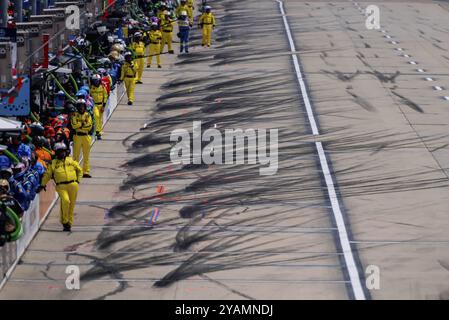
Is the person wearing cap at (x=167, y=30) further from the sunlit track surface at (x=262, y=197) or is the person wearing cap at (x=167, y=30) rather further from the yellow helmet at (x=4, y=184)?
the yellow helmet at (x=4, y=184)

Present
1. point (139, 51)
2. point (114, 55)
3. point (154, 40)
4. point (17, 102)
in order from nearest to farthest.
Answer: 1. point (17, 102)
2. point (114, 55)
3. point (139, 51)
4. point (154, 40)

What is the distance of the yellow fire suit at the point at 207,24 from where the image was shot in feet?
175

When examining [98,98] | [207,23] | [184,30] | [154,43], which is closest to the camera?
[98,98]

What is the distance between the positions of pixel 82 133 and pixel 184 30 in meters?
22.6

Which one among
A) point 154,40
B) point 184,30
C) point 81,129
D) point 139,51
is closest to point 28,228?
point 81,129

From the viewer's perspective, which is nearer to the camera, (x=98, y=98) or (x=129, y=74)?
(x=98, y=98)

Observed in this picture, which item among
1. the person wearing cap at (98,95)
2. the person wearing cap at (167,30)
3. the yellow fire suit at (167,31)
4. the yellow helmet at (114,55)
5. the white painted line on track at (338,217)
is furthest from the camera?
the yellow fire suit at (167,31)

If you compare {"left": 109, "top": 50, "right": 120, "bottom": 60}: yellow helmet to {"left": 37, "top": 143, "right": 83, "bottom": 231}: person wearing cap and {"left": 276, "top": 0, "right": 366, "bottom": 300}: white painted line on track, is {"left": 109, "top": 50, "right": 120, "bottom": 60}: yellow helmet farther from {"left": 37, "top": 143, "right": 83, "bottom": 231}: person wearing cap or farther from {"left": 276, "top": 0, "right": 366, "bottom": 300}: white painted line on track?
{"left": 37, "top": 143, "right": 83, "bottom": 231}: person wearing cap

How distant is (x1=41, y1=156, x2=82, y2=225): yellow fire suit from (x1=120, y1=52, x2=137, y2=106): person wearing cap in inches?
532

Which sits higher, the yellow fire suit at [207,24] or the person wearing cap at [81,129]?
the person wearing cap at [81,129]

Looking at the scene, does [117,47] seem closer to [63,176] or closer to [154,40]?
[154,40]

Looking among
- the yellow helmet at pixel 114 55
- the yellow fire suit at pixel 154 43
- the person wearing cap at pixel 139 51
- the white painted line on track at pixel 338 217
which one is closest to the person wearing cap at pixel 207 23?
the yellow fire suit at pixel 154 43

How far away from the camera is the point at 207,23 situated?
176 feet

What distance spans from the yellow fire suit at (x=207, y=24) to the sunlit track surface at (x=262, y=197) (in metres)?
3.07
